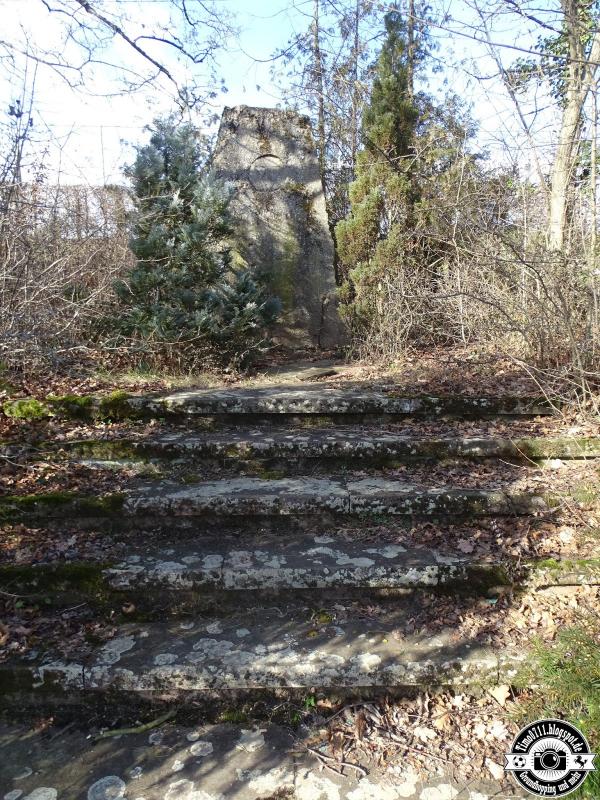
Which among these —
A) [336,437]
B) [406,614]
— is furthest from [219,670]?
[336,437]

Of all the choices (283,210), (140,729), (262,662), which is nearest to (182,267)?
(283,210)

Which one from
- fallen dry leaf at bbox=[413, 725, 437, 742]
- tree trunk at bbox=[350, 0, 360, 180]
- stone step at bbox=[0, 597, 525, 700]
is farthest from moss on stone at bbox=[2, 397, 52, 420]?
tree trunk at bbox=[350, 0, 360, 180]

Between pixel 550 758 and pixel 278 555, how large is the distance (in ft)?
4.59

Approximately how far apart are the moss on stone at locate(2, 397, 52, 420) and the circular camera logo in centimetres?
360

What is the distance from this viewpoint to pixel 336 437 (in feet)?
12.1

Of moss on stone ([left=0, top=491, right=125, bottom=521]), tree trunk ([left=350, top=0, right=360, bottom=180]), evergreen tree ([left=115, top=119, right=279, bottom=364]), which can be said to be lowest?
moss on stone ([left=0, top=491, right=125, bottom=521])

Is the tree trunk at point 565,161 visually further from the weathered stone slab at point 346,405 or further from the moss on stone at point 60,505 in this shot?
the moss on stone at point 60,505

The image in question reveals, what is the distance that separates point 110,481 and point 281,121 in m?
5.46

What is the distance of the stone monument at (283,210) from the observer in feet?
21.6

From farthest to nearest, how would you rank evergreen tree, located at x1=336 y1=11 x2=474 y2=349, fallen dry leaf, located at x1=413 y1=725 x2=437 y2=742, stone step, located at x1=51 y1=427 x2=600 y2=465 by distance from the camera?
1. evergreen tree, located at x1=336 y1=11 x2=474 y2=349
2. stone step, located at x1=51 y1=427 x2=600 y2=465
3. fallen dry leaf, located at x1=413 y1=725 x2=437 y2=742

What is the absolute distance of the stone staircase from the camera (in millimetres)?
2109

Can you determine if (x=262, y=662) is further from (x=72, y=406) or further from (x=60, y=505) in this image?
(x=72, y=406)

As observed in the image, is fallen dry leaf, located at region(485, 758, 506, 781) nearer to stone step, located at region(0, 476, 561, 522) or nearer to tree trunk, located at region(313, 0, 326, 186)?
stone step, located at region(0, 476, 561, 522)

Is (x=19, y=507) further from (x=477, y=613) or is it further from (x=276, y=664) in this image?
(x=477, y=613)
